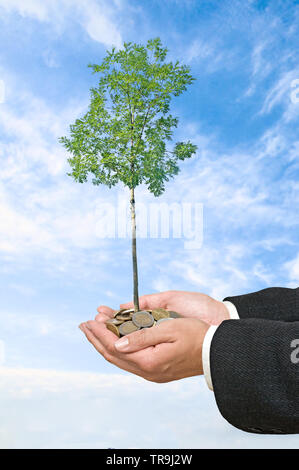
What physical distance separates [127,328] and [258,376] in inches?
33.7

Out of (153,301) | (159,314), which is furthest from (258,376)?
(153,301)

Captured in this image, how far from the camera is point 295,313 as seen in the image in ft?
6.34

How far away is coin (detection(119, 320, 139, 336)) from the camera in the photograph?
1.90m

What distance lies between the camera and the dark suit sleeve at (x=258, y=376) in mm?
1171

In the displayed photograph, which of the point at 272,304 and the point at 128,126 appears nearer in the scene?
the point at 272,304

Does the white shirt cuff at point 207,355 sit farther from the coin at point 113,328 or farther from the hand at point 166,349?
the coin at point 113,328

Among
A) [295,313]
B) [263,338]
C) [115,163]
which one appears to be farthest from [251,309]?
[115,163]

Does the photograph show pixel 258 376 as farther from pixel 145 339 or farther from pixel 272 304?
pixel 272 304

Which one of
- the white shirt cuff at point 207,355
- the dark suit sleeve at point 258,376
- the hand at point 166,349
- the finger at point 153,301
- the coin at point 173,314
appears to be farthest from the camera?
the finger at point 153,301

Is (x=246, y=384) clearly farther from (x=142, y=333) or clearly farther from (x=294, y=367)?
(x=142, y=333)

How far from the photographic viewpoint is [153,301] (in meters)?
2.43

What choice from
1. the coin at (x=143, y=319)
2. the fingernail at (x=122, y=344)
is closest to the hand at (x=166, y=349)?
the fingernail at (x=122, y=344)

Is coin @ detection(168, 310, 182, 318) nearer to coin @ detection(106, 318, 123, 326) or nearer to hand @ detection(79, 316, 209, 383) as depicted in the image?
coin @ detection(106, 318, 123, 326)

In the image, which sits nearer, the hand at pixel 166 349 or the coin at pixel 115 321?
the hand at pixel 166 349
